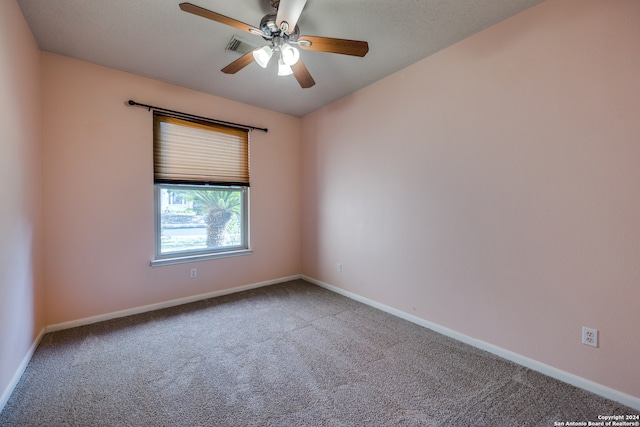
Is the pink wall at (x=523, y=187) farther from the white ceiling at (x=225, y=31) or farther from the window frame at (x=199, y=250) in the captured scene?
the window frame at (x=199, y=250)

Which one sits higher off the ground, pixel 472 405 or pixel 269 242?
pixel 269 242

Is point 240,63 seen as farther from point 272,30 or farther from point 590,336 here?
point 590,336

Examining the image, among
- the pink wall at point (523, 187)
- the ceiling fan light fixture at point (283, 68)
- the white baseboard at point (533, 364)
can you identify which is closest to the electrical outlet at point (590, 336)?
the pink wall at point (523, 187)

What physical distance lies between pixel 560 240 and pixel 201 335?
300cm

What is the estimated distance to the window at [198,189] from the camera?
3.16 metres

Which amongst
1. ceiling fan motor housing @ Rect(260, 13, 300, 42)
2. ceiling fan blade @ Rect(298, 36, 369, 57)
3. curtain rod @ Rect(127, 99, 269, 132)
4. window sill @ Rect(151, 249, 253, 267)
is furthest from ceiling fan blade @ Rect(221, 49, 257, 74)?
window sill @ Rect(151, 249, 253, 267)

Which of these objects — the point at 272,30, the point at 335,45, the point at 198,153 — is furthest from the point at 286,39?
the point at 198,153

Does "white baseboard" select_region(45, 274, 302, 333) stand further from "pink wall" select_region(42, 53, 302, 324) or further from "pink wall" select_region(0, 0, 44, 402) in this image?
"pink wall" select_region(0, 0, 44, 402)

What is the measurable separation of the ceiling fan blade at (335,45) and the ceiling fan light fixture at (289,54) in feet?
0.27

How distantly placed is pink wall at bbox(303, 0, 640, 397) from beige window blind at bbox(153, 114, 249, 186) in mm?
1808

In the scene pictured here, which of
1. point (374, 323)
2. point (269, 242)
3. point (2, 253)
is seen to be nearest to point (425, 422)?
point (374, 323)

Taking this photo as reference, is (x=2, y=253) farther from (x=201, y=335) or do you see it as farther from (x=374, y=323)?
(x=374, y=323)

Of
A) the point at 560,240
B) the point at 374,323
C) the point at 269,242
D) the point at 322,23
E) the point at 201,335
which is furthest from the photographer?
the point at 269,242

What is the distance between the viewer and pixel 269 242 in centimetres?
405
